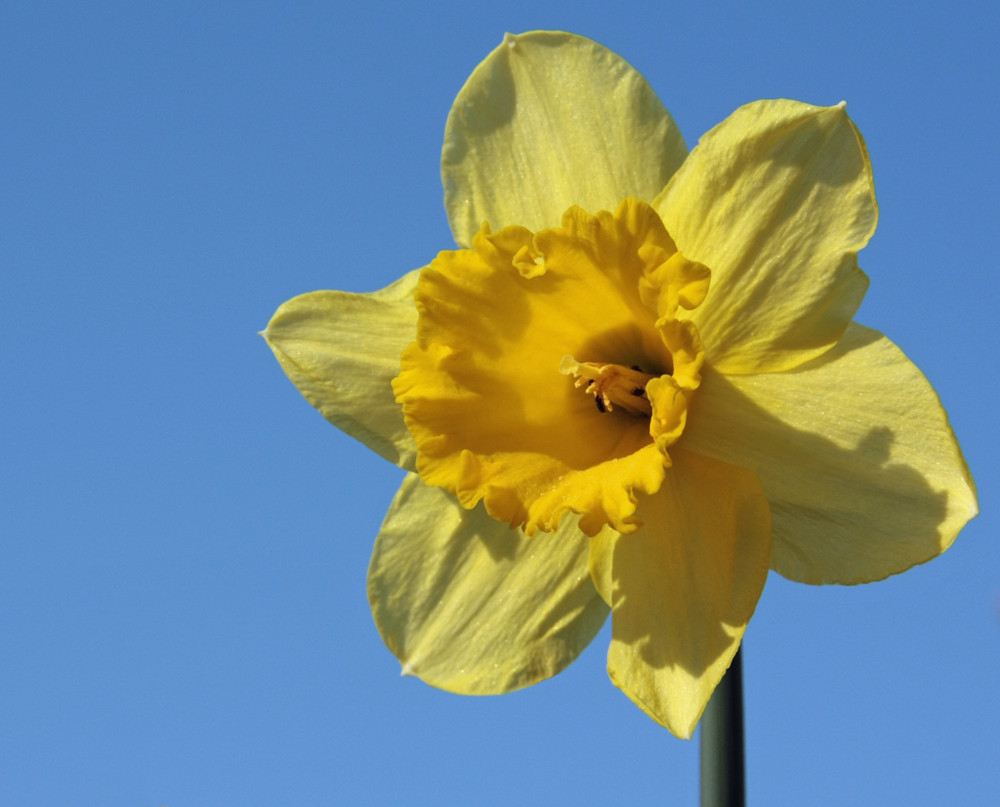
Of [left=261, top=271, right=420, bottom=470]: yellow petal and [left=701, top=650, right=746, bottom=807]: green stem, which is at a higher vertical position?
[left=261, top=271, right=420, bottom=470]: yellow petal

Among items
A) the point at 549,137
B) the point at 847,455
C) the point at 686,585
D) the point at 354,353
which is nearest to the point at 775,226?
the point at 847,455

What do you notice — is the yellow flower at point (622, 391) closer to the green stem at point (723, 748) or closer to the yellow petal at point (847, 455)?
the yellow petal at point (847, 455)

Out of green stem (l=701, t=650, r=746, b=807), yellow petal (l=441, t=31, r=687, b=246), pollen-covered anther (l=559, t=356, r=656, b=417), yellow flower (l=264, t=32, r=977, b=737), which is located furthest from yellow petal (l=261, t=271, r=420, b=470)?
green stem (l=701, t=650, r=746, b=807)

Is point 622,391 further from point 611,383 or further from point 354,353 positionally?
point 354,353

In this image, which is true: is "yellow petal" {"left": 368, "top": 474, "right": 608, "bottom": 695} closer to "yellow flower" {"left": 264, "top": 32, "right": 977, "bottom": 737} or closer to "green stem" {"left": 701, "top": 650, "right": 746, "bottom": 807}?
"yellow flower" {"left": 264, "top": 32, "right": 977, "bottom": 737}

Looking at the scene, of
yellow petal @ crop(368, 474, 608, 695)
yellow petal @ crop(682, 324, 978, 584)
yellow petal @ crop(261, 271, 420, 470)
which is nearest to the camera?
yellow petal @ crop(682, 324, 978, 584)

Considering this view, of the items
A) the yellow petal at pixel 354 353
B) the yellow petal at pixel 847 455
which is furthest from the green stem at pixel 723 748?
the yellow petal at pixel 354 353
